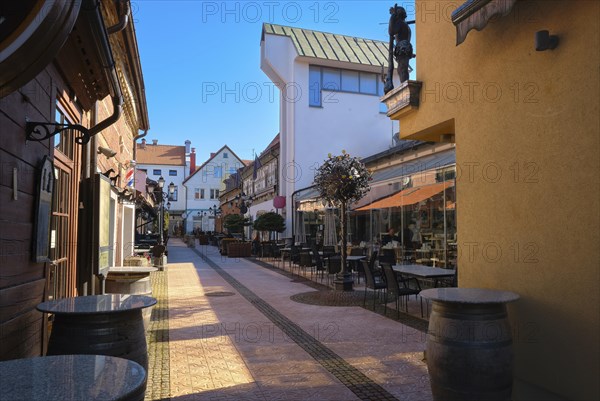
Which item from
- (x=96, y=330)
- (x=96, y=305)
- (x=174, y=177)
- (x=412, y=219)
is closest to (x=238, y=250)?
(x=412, y=219)

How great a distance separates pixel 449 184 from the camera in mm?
10383

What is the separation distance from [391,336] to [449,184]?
510 cm

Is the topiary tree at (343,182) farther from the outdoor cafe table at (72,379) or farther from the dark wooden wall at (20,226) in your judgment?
the outdoor cafe table at (72,379)

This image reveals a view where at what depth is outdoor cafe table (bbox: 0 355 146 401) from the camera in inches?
67.9

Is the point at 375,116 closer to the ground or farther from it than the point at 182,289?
farther from it

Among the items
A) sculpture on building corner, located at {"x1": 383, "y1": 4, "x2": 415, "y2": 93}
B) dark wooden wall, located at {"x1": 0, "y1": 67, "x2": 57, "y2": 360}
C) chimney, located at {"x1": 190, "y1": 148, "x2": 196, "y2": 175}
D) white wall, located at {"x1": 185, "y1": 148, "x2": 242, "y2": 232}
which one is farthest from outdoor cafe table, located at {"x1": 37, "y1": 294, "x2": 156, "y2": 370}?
chimney, located at {"x1": 190, "y1": 148, "x2": 196, "y2": 175}

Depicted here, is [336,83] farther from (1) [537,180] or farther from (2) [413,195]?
(1) [537,180]

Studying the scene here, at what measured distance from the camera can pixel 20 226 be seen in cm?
314

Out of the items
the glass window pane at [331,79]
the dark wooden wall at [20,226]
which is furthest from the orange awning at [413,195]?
the glass window pane at [331,79]

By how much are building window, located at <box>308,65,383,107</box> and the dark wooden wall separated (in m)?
20.8

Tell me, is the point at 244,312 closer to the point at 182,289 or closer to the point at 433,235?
the point at 182,289

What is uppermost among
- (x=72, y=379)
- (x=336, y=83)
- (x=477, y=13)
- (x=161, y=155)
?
(x=161, y=155)

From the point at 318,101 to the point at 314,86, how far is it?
2.72ft

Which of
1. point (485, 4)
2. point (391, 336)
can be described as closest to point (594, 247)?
point (485, 4)
